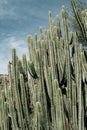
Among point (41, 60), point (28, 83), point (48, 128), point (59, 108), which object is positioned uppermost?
point (41, 60)

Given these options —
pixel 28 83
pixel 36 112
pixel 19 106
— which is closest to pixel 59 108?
pixel 36 112

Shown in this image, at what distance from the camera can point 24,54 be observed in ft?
Result: 20.3

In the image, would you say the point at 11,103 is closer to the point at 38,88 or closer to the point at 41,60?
the point at 38,88

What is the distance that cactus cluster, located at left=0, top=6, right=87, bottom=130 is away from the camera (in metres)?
5.64

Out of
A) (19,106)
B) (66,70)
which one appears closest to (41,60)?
(66,70)

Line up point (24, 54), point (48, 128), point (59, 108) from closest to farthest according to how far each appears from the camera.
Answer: point (59, 108) < point (48, 128) < point (24, 54)

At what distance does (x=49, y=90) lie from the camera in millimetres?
5711

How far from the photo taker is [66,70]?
588cm

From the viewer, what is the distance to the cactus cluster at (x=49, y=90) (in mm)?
5637

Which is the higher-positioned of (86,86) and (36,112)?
(86,86)

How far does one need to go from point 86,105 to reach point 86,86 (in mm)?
347

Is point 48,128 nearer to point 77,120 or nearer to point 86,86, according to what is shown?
point 77,120

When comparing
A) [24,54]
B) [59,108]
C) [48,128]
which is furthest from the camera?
[24,54]

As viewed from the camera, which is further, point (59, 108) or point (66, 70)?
point (66, 70)
